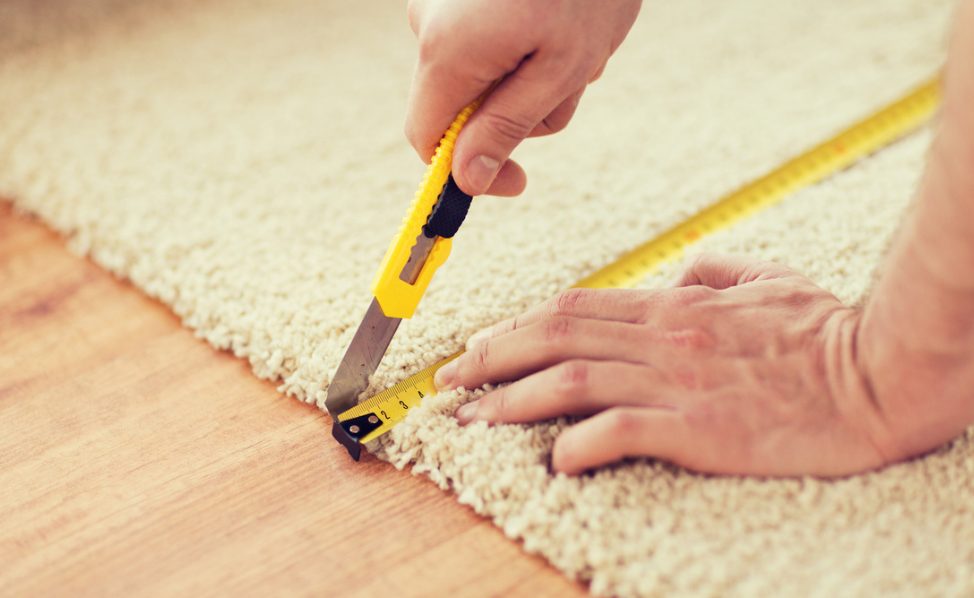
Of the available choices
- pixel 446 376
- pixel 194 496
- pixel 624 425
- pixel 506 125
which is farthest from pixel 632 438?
pixel 194 496

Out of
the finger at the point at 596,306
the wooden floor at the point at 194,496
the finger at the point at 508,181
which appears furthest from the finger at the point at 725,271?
the wooden floor at the point at 194,496

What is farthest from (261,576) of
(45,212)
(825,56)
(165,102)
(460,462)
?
(825,56)

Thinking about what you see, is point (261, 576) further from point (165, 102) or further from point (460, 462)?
point (165, 102)

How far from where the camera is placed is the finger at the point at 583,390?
25.8 inches

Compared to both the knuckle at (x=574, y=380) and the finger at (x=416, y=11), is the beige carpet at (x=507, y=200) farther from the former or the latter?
the finger at (x=416, y=11)

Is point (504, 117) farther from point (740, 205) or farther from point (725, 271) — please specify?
point (740, 205)

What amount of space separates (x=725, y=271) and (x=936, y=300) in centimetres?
29

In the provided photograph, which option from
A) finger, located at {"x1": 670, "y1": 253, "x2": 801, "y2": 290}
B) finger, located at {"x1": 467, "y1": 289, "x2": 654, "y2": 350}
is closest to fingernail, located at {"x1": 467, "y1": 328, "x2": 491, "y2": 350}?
finger, located at {"x1": 467, "y1": 289, "x2": 654, "y2": 350}

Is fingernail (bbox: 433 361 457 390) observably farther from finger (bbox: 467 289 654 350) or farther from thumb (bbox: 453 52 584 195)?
thumb (bbox: 453 52 584 195)

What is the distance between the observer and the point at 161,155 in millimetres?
1359

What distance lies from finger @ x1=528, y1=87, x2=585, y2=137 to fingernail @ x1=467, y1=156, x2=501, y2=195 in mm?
132

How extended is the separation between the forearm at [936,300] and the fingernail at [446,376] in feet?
1.35

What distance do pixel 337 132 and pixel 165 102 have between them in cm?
47

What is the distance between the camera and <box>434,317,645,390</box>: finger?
69 cm
